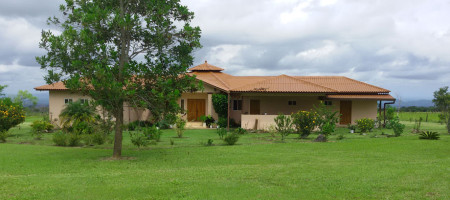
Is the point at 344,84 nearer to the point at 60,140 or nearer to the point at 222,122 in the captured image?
the point at 222,122

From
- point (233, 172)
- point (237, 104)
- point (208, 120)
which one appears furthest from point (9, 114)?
point (233, 172)

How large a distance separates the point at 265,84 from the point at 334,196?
2102 cm

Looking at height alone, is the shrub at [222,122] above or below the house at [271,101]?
below

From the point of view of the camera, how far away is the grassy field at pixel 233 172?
312 inches

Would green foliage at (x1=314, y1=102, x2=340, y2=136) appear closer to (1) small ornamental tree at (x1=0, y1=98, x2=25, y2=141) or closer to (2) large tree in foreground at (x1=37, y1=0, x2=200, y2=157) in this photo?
(2) large tree in foreground at (x1=37, y1=0, x2=200, y2=157)

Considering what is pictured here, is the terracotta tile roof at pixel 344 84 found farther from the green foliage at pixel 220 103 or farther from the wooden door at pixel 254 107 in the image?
the green foliage at pixel 220 103

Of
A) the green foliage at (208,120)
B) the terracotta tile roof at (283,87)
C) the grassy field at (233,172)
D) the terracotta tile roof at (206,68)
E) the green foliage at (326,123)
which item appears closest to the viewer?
the grassy field at (233,172)

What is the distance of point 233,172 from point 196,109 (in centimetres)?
2051

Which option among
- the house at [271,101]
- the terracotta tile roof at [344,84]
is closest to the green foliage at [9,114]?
the house at [271,101]

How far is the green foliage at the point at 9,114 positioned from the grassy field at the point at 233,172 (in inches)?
317

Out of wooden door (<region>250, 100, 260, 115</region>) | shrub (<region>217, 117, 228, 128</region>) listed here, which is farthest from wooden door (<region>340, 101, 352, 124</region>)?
shrub (<region>217, 117, 228, 128</region>)

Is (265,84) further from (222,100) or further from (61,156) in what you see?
(61,156)

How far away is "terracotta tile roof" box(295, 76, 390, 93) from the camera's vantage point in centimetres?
3036

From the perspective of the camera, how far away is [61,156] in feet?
46.3
